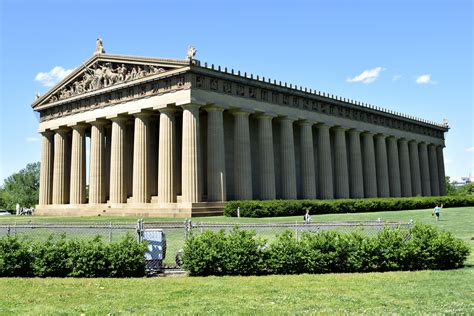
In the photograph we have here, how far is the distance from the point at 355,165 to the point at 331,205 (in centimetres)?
1950

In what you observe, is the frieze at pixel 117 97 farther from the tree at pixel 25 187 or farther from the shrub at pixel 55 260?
the tree at pixel 25 187

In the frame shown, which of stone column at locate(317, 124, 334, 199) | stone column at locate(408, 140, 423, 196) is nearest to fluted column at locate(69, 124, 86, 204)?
stone column at locate(317, 124, 334, 199)

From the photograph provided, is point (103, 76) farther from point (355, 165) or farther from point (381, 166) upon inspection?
point (381, 166)

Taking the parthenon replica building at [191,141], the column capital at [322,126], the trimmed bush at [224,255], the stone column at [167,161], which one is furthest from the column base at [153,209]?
the trimmed bush at [224,255]

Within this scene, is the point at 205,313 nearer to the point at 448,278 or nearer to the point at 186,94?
the point at 448,278

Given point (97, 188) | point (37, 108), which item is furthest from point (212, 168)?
point (37, 108)

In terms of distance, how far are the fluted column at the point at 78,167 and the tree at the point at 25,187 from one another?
2393 inches

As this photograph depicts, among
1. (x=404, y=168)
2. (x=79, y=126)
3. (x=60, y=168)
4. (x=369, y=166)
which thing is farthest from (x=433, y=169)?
(x=60, y=168)

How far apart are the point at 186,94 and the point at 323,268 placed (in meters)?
33.5

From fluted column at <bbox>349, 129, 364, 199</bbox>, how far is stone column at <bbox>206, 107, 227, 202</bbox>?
26328 millimetres

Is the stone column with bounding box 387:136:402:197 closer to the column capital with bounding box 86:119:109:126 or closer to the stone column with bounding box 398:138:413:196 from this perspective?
the stone column with bounding box 398:138:413:196

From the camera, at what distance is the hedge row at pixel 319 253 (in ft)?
53.1

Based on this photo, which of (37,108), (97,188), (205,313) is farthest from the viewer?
(37,108)

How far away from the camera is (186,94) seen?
47.4m
